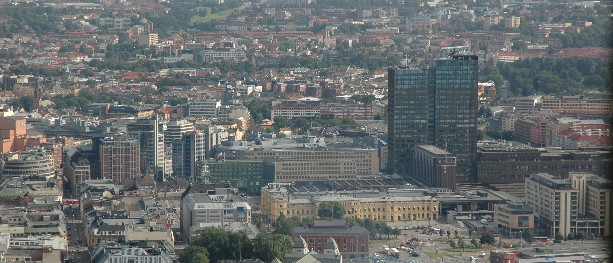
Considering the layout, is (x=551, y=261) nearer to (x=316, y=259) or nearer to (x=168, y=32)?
(x=316, y=259)

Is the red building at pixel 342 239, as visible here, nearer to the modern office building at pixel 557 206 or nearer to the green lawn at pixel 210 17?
the modern office building at pixel 557 206

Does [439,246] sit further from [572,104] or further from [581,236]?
[572,104]

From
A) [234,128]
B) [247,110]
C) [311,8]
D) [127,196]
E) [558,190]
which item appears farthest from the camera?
[311,8]

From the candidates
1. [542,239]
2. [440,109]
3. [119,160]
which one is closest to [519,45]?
[440,109]

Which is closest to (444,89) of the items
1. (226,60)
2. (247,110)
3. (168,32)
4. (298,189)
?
(298,189)

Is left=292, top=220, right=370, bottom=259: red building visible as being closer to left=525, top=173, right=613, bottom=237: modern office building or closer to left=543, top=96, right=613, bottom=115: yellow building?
left=525, top=173, right=613, bottom=237: modern office building

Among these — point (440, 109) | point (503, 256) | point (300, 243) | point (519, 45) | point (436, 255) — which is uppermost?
point (519, 45)
